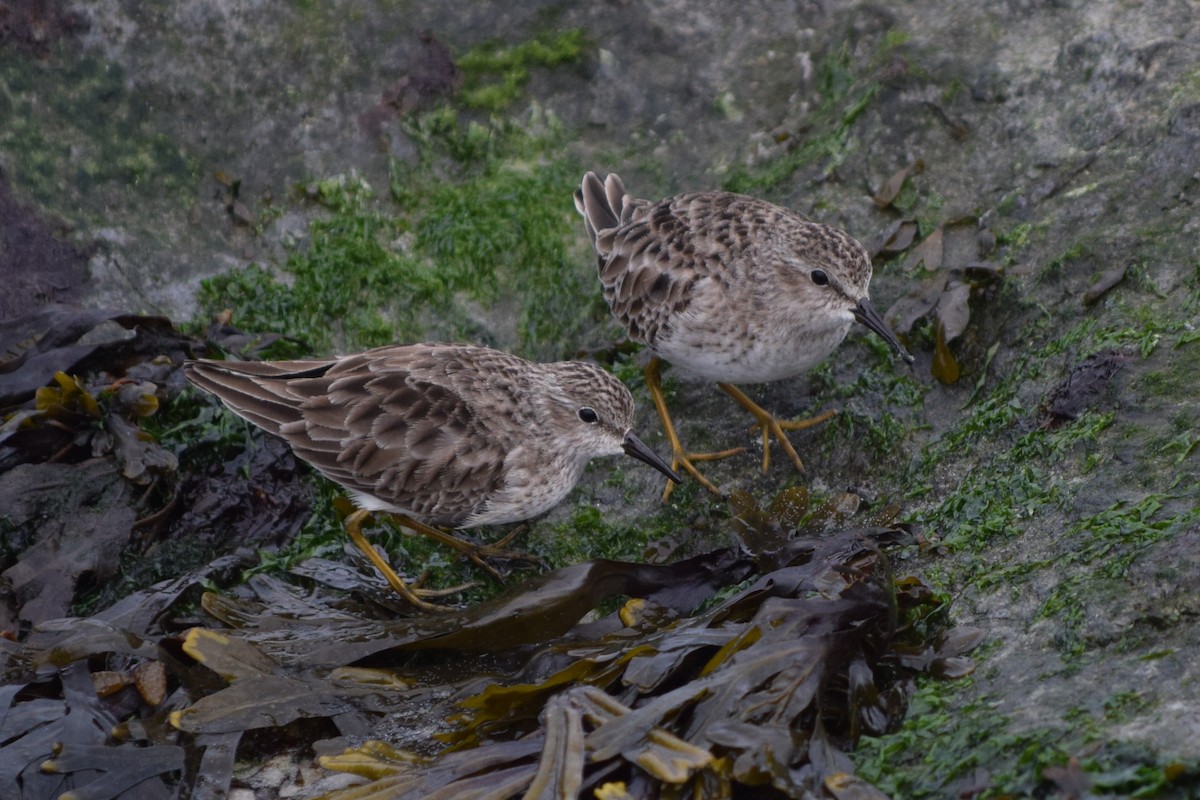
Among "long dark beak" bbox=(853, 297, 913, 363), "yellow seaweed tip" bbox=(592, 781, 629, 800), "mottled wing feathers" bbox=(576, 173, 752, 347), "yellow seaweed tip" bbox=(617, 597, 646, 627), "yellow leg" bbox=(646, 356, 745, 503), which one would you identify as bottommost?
"yellow seaweed tip" bbox=(617, 597, 646, 627)

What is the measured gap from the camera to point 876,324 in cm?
486

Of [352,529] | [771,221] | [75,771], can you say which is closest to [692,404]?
[771,221]

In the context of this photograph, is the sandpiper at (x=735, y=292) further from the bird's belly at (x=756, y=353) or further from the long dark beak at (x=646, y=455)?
the long dark beak at (x=646, y=455)

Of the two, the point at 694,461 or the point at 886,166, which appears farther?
the point at 886,166

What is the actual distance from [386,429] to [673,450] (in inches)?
55.7

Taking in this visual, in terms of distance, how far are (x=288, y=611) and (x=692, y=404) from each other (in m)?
2.39

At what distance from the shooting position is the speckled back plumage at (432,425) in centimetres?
479

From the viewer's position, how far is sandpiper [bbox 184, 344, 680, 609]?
4.79m

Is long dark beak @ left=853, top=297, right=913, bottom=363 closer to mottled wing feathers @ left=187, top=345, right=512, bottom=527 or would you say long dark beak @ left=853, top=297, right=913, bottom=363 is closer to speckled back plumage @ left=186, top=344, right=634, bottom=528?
speckled back plumage @ left=186, top=344, right=634, bottom=528

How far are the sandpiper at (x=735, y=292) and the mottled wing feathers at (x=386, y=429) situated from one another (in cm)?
99

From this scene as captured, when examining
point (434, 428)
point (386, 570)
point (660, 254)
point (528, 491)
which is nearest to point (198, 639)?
point (386, 570)

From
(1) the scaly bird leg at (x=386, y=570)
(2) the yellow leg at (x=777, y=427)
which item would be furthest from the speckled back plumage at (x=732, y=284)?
(1) the scaly bird leg at (x=386, y=570)

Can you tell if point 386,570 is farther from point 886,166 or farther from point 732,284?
point 886,166

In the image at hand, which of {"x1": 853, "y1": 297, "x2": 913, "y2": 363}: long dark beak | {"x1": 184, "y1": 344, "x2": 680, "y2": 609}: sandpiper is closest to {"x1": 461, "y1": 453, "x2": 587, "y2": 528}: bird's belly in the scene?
{"x1": 184, "y1": 344, "x2": 680, "y2": 609}: sandpiper
